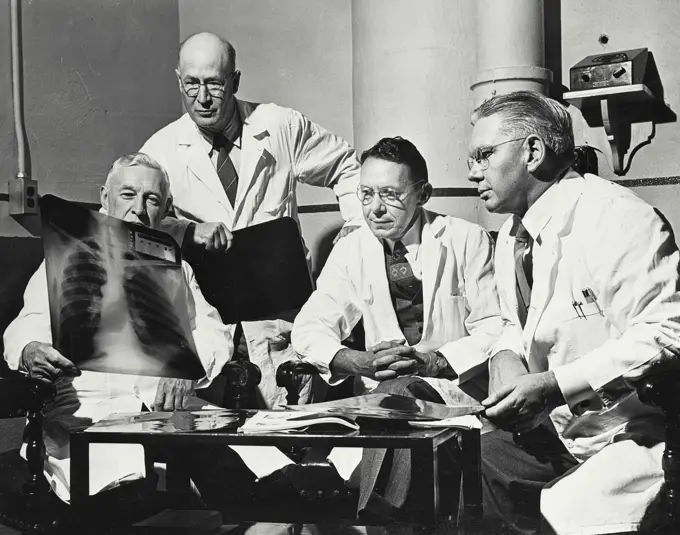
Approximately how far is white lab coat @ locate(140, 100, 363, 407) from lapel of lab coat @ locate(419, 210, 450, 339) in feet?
1.56

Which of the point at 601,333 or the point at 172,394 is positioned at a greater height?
the point at 601,333

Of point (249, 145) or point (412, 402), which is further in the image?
point (249, 145)

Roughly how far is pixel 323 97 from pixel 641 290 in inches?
101

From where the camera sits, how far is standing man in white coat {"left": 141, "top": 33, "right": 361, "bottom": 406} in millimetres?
3506

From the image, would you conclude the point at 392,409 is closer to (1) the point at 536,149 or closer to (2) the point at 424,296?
(1) the point at 536,149

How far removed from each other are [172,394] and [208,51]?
130 centimetres

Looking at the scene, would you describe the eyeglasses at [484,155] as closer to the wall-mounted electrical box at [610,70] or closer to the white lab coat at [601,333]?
the white lab coat at [601,333]

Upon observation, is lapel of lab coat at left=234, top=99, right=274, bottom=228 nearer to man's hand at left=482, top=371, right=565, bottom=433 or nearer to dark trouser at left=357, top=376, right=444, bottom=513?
dark trouser at left=357, top=376, right=444, bottom=513

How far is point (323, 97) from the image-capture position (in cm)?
451

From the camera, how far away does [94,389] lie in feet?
9.85

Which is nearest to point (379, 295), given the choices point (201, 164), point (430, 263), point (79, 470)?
point (430, 263)

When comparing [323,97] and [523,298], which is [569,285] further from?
[323,97]

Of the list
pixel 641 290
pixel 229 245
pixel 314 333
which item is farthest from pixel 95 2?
pixel 641 290

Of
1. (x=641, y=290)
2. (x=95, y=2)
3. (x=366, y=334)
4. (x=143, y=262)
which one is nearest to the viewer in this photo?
(x=641, y=290)
